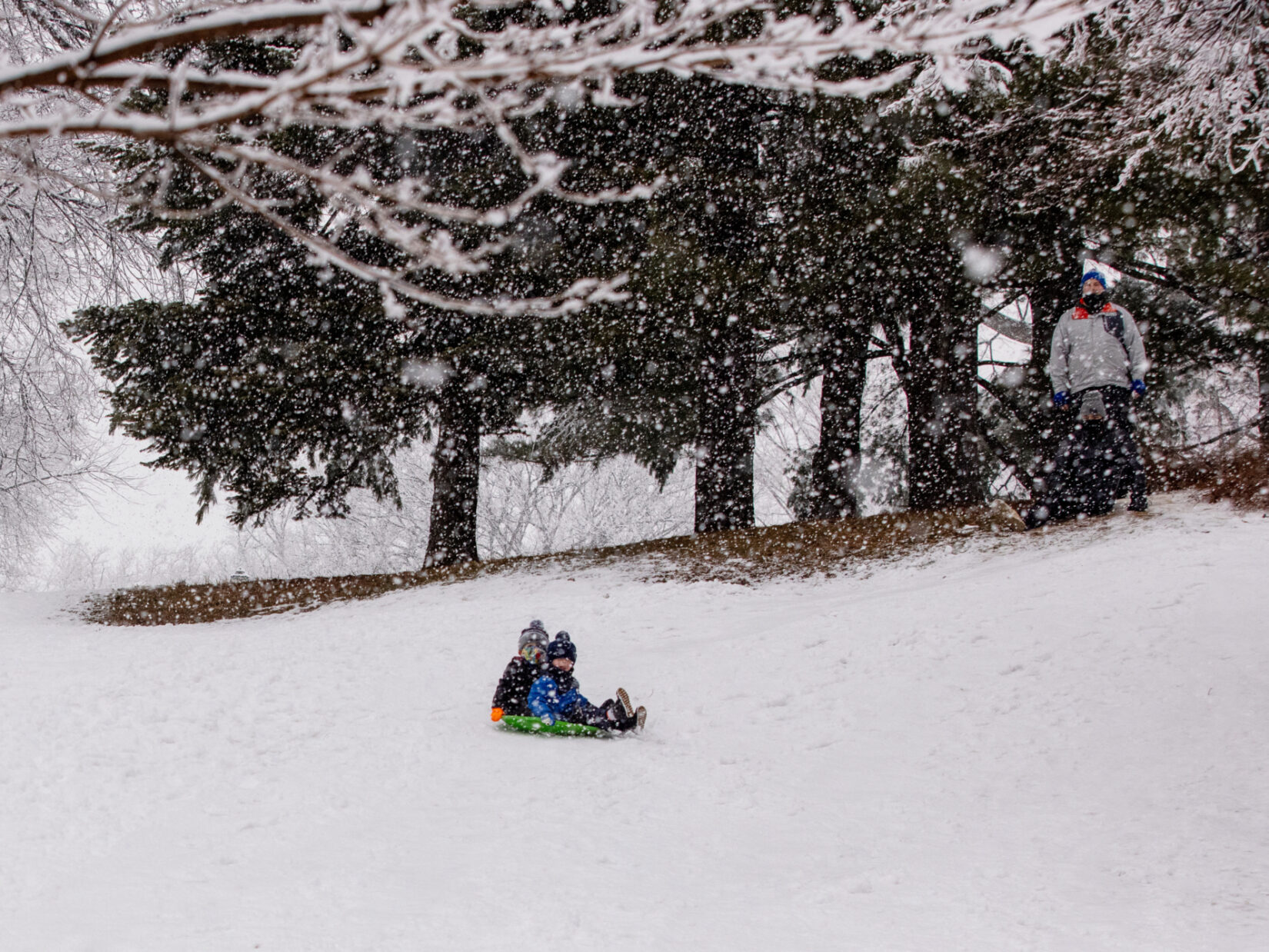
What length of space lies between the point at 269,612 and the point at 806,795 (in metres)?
8.97

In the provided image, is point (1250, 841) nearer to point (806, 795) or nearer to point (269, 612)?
point (806, 795)

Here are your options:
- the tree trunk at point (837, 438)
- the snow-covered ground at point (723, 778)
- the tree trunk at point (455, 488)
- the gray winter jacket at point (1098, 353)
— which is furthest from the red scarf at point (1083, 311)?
the tree trunk at point (455, 488)

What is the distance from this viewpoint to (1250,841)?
13.9 feet

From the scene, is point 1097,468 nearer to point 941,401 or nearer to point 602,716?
point 941,401

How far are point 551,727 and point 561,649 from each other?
0.52 metres

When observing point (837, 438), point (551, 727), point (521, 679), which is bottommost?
point (551, 727)

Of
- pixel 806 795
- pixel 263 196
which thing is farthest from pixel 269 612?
pixel 806 795

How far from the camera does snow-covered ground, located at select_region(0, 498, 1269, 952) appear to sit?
11.5 feet

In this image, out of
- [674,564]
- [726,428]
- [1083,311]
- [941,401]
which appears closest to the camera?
[1083,311]

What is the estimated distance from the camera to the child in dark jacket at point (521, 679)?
259 inches

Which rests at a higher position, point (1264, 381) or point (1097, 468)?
point (1264, 381)

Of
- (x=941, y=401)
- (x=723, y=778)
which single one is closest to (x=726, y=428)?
(x=941, y=401)

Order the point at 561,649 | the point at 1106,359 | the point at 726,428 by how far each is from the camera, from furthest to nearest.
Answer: the point at 726,428 < the point at 1106,359 < the point at 561,649

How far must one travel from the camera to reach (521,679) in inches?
260
